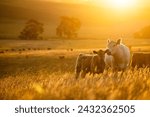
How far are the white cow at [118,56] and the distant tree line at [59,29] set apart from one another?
8.00 m

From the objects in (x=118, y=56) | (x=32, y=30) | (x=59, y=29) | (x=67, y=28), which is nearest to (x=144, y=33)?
(x=67, y=28)

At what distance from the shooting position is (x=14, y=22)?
19141 millimetres

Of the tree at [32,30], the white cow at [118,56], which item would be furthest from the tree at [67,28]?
the white cow at [118,56]

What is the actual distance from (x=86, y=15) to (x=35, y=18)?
3.33 meters

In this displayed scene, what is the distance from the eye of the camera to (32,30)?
2067 centimetres

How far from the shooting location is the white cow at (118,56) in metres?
11.5

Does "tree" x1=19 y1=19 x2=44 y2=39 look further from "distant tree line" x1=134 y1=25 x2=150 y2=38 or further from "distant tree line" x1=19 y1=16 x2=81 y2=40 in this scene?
"distant tree line" x1=134 y1=25 x2=150 y2=38

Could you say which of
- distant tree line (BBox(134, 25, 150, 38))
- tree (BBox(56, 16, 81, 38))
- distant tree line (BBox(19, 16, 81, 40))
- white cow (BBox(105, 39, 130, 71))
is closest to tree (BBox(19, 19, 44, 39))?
distant tree line (BBox(19, 16, 81, 40))

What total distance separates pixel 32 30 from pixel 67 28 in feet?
6.02

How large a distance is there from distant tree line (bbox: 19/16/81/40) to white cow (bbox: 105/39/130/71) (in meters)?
8.00

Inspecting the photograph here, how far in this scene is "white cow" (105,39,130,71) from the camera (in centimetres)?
1148

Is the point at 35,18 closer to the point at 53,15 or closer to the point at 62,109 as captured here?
the point at 53,15

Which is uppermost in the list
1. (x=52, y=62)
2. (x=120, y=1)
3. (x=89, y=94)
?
(x=120, y=1)

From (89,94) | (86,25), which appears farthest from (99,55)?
(86,25)
